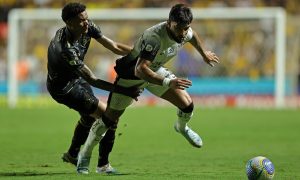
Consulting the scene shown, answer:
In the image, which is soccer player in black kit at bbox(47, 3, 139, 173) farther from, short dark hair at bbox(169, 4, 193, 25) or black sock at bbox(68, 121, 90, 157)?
short dark hair at bbox(169, 4, 193, 25)

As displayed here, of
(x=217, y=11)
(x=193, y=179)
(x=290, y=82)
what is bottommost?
(x=193, y=179)

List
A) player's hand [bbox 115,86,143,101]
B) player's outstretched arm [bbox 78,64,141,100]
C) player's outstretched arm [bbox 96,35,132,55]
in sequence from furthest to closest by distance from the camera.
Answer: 1. player's outstretched arm [bbox 96,35,132,55]
2. player's hand [bbox 115,86,143,101]
3. player's outstretched arm [bbox 78,64,141,100]

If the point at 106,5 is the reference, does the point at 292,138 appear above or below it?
below

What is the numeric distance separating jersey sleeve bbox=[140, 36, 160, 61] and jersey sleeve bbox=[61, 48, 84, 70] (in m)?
0.90

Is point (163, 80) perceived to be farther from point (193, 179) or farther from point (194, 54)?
point (194, 54)

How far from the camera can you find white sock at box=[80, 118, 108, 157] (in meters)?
10.1

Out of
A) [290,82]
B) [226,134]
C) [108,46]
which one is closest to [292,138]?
[226,134]

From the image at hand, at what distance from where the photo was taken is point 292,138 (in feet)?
55.3

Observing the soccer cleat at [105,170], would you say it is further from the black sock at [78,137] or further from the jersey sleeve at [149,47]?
the jersey sleeve at [149,47]

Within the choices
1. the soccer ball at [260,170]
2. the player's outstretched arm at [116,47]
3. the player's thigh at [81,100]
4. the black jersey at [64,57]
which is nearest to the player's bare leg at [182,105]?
the player's outstretched arm at [116,47]

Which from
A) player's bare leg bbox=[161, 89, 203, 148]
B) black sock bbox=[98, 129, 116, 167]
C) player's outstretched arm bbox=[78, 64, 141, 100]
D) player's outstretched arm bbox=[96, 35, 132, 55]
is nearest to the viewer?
player's outstretched arm bbox=[78, 64, 141, 100]

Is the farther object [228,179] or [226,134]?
[226,134]

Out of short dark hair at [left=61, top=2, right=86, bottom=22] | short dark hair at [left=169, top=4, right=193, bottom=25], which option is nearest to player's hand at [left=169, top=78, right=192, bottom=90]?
short dark hair at [left=169, top=4, right=193, bottom=25]

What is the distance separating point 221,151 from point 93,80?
511 cm
